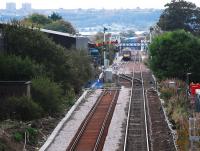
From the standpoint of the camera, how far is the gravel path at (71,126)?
29.4 metres

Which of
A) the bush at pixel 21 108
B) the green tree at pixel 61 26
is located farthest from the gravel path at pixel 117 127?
the green tree at pixel 61 26

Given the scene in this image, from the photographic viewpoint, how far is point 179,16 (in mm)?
119312

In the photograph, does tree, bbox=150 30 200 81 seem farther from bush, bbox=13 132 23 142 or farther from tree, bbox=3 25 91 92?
bush, bbox=13 132 23 142

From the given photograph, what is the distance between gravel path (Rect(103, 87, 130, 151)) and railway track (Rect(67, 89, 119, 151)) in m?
0.26

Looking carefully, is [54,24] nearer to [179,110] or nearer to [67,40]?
[67,40]

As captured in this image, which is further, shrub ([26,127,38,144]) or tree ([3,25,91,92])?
tree ([3,25,91,92])

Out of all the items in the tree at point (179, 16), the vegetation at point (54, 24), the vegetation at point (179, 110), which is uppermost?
the tree at point (179, 16)

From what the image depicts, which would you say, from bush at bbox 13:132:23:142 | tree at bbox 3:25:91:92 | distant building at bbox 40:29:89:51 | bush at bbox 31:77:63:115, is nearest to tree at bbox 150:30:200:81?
distant building at bbox 40:29:89:51

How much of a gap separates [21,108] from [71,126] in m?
3.05

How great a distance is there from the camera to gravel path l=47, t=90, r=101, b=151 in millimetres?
29359

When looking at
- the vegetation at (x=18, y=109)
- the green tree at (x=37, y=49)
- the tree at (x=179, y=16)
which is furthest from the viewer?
the tree at (x=179, y=16)

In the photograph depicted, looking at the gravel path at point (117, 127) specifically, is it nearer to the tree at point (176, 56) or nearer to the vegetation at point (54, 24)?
the tree at point (176, 56)

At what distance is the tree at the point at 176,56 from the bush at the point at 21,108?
30271mm

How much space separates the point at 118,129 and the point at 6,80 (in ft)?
32.9
